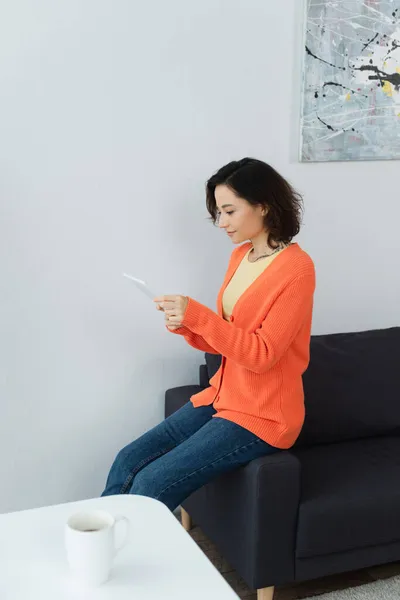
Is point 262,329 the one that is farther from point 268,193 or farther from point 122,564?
point 122,564

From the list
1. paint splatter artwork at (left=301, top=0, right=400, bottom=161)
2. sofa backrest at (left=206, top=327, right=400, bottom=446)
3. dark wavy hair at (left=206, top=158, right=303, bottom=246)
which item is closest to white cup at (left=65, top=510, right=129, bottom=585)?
dark wavy hair at (left=206, top=158, right=303, bottom=246)

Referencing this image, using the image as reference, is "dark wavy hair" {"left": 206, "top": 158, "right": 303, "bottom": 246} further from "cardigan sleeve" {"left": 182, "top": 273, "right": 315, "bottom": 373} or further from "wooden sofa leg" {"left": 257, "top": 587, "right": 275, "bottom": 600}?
"wooden sofa leg" {"left": 257, "top": 587, "right": 275, "bottom": 600}

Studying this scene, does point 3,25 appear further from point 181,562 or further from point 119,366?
point 181,562

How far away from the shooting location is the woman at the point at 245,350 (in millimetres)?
2016

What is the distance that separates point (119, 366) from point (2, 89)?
0.94m

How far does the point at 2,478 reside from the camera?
7.94ft

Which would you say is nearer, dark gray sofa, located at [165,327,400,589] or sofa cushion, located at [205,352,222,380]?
dark gray sofa, located at [165,327,400,589]

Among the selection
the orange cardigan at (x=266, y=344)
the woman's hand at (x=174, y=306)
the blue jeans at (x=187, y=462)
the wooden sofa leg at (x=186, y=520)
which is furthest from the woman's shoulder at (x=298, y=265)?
the wooden sofa leg at (x=186, y=520)

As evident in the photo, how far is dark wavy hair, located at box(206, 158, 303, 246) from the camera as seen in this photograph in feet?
6.98

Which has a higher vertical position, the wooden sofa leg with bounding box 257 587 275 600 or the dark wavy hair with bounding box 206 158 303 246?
the dark wavy hair with bounding box 206 158 303 246

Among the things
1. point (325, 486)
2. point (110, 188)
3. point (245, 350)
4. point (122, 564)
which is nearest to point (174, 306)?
point (245, 350)

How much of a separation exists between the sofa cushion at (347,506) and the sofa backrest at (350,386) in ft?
0.56

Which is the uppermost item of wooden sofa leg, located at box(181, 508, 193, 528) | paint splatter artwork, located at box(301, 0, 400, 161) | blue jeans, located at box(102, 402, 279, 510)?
paint splatter artwork, located at box(301, 0, 400, 161)

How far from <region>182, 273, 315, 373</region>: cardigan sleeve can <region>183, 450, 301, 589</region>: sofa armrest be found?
28 cm
